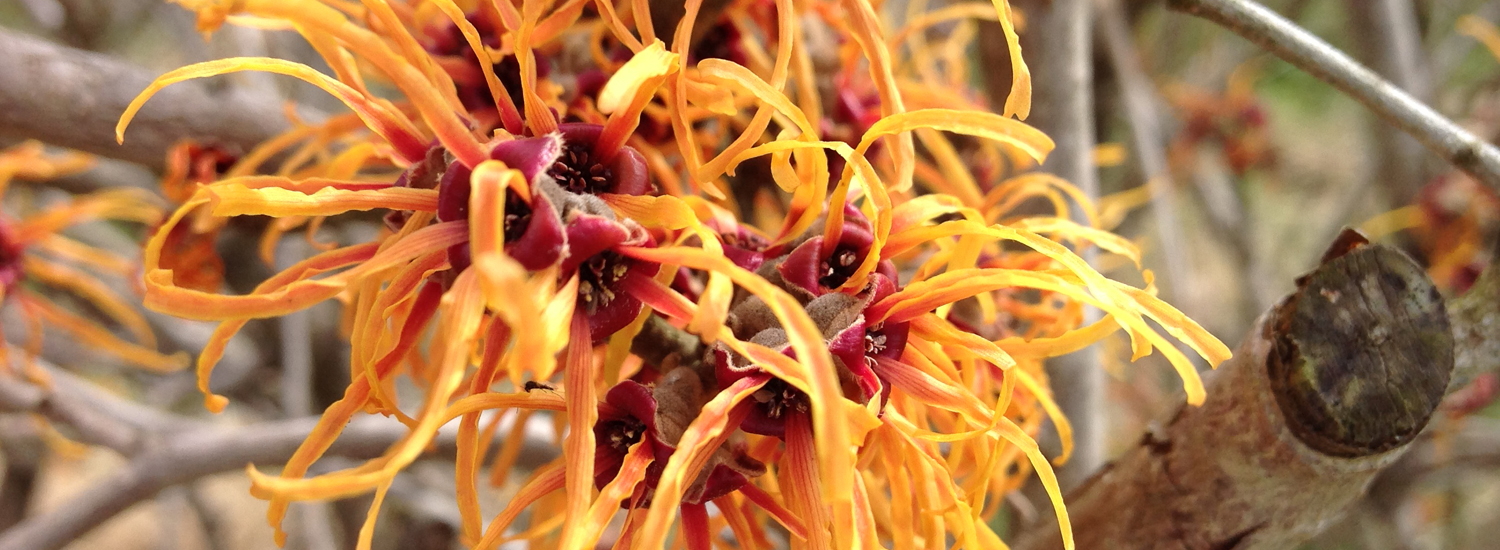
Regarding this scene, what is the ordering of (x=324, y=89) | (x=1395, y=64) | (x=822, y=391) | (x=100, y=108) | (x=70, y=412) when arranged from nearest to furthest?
(x=822, y=391)
(x=324, y=89)
(x=100, y=108)
(x=70, y=412)
(x=1395, y=64)

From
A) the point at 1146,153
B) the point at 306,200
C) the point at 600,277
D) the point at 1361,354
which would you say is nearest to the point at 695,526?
the point at 600,277

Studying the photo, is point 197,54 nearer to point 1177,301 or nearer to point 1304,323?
point 1177,301

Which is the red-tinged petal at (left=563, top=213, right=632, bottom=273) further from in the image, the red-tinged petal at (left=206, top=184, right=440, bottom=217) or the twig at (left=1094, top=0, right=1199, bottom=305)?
the twig at (left=1094, top=0, right=1199, bottom=305)

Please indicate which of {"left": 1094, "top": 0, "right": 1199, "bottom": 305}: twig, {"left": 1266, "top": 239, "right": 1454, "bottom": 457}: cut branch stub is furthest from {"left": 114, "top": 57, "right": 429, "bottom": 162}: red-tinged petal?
{"left": 1094, "top": 0, "right": 1199, "bottom": 305}: twig

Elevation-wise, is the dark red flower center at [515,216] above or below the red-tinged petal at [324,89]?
below

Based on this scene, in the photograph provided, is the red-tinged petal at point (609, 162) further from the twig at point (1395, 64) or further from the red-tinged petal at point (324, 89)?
the twig at point (1395, 64)

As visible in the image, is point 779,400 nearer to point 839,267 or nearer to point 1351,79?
point 839,267

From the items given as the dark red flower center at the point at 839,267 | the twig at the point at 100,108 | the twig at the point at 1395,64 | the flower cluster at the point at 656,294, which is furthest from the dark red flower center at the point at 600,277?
the twig at the point at 1395,64
